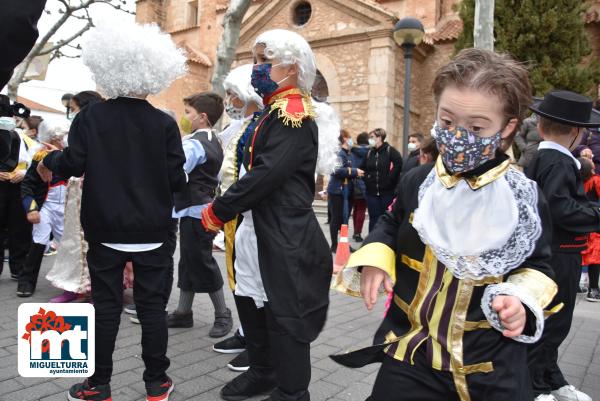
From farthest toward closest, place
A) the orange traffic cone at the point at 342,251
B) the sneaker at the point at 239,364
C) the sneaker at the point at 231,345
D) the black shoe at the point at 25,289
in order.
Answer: the orange traffic cone at the point at 342,251, the black shoe at the point at 25,289, the sneaker at the point at 231,345, the sneaker at the point at 239,364

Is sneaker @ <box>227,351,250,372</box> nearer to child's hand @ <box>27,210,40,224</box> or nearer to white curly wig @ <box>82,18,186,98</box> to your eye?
white curly wig @ <box>82,18,186,98</box>

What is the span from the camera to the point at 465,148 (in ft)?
5.01

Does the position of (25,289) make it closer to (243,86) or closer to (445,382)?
(243,86)

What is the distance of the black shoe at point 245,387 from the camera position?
114 inches

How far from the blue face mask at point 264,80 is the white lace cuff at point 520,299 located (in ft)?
→ 5.30

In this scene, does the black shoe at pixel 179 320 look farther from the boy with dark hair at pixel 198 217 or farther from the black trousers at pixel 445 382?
the black trousers at pixel 445 382

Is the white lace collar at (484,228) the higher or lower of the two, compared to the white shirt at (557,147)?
lower

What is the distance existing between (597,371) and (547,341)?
1226 mm

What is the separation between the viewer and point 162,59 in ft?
9.40

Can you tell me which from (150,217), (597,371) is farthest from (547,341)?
(150,217)

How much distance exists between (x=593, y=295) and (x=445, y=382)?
544cm

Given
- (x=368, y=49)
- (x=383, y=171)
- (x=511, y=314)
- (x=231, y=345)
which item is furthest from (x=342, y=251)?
(x=368, y=49)

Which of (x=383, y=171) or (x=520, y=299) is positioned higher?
(x=383, y=171)

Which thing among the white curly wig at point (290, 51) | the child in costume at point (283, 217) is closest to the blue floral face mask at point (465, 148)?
the child in costume at point (283, 217)
